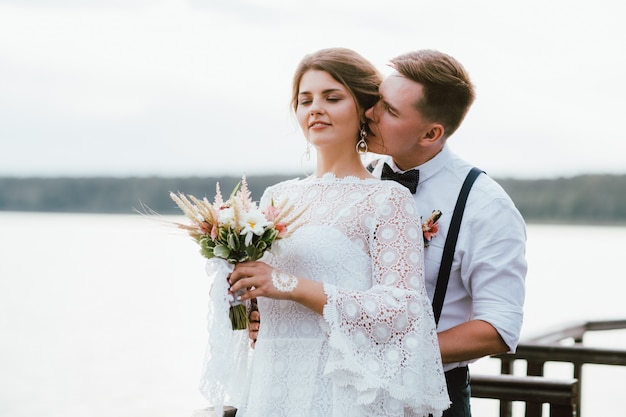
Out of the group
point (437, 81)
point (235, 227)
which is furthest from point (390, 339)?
point (437, 81)

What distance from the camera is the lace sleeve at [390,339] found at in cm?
212

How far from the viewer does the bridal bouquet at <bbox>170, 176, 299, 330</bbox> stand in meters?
2.09

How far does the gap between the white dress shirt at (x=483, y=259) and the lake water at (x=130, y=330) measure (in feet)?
2.66

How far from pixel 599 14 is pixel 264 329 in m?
23.8

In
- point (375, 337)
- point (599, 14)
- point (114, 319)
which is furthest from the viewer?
point (599, 14)

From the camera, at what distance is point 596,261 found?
35688mm

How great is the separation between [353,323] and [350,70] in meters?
0.78

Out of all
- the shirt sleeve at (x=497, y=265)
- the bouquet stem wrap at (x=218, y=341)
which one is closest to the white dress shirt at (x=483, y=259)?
the shirt sleeve at (x=497, y=265)

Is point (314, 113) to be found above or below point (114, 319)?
→ above

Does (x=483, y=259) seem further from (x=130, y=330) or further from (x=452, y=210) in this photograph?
(x=130, y=330)

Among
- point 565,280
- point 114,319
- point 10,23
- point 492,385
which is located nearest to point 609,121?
point 565,280

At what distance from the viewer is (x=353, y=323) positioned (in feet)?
6.97

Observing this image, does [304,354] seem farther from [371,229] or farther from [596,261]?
[596,261]

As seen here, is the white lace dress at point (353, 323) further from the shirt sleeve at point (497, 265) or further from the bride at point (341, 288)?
the shirt sleeve at point (497, 265)
